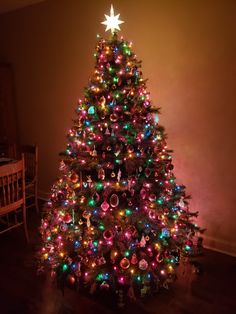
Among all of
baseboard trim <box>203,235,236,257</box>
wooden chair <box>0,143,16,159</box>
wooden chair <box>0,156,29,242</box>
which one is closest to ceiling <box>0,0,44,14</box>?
wooden chair <box>0,143,16,159</box>

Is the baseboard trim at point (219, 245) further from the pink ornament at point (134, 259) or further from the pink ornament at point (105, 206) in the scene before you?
the pink ornament at point (105, 206)

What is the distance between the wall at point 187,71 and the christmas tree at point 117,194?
0.68 m

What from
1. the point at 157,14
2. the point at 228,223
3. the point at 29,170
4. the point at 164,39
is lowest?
the point at 228,223

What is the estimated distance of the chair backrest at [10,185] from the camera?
253cm

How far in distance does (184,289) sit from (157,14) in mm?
2453

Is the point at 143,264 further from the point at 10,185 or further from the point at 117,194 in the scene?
the point at 10,185

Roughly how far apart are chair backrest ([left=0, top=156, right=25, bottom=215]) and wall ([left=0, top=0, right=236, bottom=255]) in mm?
1200

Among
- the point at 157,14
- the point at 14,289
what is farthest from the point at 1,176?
the point at 157,14

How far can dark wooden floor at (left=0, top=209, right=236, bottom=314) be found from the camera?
1996mm

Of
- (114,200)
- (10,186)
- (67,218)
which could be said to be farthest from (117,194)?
(10,186)

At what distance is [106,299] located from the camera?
209 centimetres

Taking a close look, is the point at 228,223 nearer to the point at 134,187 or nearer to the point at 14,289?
the point at 134,187

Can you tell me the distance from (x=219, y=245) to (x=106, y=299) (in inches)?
50.7

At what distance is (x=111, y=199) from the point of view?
2064mm
